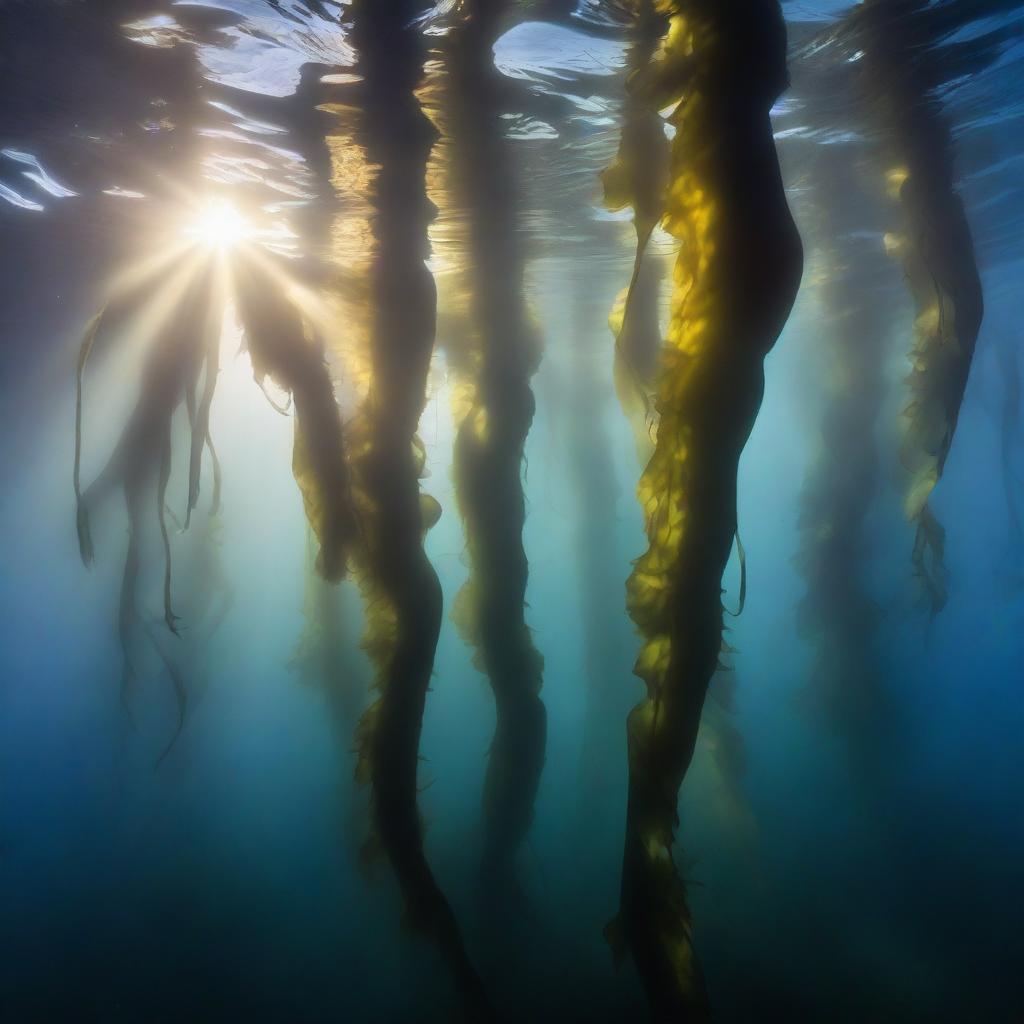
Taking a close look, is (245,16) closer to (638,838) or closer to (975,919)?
(638,838)

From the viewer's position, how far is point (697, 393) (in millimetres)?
2682

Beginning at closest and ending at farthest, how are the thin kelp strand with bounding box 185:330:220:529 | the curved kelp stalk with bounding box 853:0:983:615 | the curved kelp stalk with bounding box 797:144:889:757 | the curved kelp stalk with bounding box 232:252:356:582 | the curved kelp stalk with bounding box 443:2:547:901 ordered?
the curved kelp stalk with bounding box 232:252:356:582, the thin kelp strand with bounding box 185:330:220:529, the curved kelp stalk with bounding box 853:0:983:615, the curved kelp stalk with bounding box 443:2:547:901, the curved kelp stalk with bounding box 797:144:889:757

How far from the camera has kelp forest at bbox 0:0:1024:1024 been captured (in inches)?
119

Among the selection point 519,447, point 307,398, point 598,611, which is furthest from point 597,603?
point 307,398

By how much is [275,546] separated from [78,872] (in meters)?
73.1

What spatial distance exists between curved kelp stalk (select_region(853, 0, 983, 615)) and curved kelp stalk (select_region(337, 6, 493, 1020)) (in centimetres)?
416

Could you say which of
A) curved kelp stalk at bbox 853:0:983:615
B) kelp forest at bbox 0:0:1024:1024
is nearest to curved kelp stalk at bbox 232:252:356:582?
kelp forest at bbox 0:0:1024:1024

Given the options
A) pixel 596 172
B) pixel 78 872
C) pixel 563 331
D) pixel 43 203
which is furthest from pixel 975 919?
pixel 78 872

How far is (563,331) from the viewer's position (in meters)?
17.1

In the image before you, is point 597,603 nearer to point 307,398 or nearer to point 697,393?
point 307,398

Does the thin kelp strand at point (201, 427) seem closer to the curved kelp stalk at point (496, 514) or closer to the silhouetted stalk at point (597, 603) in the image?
the curved kelp stalk at point (496, 514)

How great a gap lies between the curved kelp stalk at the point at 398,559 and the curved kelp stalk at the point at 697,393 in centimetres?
143

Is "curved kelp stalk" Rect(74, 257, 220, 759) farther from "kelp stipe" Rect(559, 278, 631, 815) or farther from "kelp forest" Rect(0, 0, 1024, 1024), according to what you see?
"kelp stipe" Rect(559, 278, 631, 815)

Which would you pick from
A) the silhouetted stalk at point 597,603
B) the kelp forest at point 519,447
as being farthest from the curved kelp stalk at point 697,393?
the silhouetted stalk at point 597,603
